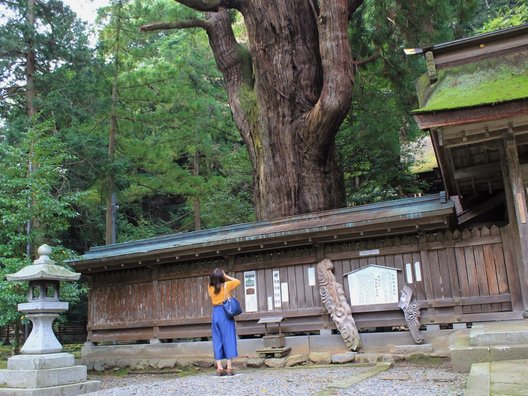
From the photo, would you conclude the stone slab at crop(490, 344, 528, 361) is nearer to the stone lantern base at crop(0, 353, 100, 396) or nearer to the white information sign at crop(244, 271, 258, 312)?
the white information sign at crop(244, 271, 258, 312)

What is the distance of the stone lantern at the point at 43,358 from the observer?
7.25 metres

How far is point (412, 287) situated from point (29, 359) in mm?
6491

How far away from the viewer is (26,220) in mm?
11586

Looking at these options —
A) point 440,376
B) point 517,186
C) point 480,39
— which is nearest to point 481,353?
point 440,376

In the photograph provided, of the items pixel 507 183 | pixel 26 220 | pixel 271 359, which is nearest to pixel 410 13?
pixel 507 183

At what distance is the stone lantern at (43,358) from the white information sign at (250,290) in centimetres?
337

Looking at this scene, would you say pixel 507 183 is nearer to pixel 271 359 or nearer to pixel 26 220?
pixel 271 359

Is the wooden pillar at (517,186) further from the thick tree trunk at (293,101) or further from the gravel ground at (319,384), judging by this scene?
the thick tree trunk at (293,101)

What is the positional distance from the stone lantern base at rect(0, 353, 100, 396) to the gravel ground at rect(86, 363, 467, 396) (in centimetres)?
80

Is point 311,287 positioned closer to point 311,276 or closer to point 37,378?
point 311,276

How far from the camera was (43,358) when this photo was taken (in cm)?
745

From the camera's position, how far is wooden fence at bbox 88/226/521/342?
8336mm

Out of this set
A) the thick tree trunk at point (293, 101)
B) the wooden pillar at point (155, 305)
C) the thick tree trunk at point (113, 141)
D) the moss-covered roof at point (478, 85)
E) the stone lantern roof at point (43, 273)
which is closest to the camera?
the moss-covered roof at point (478, 85)

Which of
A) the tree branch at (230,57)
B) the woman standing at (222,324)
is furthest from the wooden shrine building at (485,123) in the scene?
the tree branch at (230,57)
